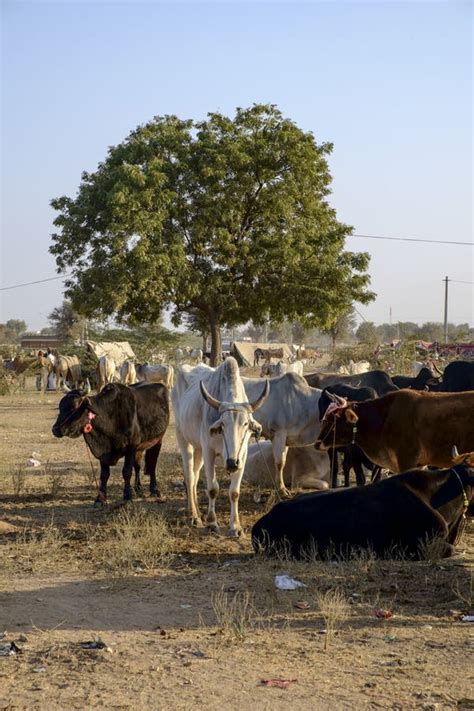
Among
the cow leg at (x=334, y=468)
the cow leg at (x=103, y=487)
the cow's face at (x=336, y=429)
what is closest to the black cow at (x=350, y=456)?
the cow leg at (x=334, y=468)

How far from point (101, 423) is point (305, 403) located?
2.60 m

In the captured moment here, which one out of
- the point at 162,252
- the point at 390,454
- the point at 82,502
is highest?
the point at 162,252

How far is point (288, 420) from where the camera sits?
41.0ft

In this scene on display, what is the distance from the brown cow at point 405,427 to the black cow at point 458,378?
4760mm

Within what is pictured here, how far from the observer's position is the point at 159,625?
6.73 meters

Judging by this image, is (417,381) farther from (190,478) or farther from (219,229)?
(219,229)

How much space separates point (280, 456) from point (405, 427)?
239cm

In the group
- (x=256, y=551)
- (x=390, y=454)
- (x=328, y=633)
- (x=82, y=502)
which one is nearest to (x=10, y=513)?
(x=82, y=502)

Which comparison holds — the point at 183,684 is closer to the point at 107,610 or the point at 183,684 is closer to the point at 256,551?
the point at 107,610

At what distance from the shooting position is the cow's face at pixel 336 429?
35.2ft

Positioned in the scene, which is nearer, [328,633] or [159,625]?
[328,633]

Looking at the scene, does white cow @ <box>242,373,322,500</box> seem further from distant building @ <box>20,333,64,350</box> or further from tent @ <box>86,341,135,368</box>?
distant building @ <box>20,333,64,350</box>

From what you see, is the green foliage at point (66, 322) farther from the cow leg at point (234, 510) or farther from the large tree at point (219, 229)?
the cow leg at point (234, 510)

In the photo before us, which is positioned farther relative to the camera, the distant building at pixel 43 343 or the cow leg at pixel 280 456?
the distant building at pixel 43 343
